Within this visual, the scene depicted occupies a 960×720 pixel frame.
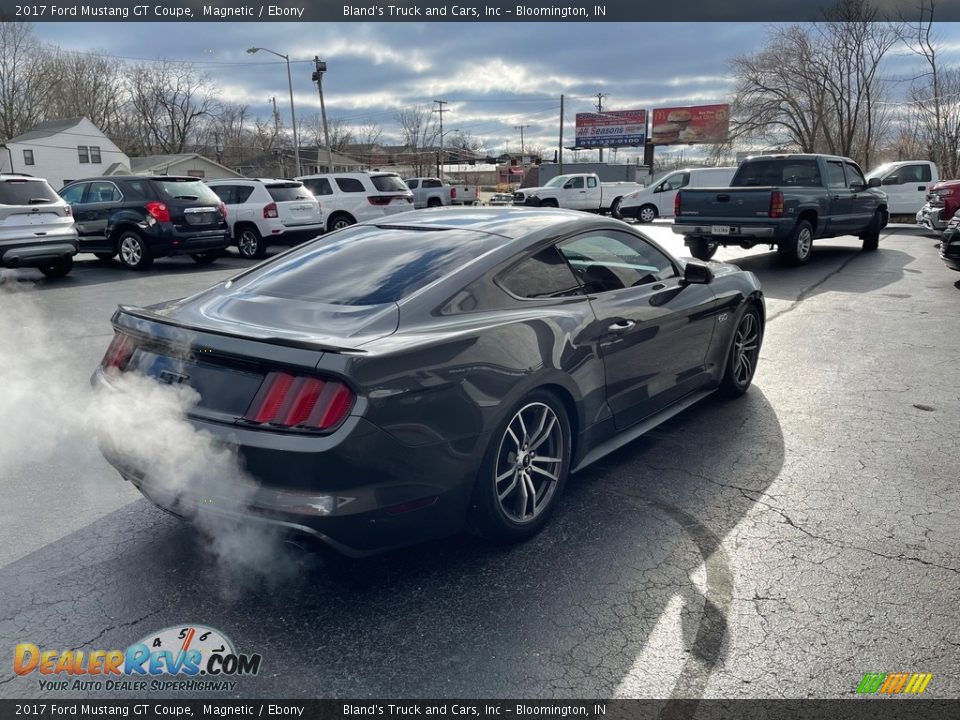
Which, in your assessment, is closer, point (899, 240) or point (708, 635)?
point (708, 635)

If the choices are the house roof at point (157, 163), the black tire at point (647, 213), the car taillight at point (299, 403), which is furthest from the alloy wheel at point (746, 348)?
the house roof at point (157, 163)

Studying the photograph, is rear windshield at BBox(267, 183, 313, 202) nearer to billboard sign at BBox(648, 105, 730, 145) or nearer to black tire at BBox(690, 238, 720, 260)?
black tire at BBox(690, 238, 720, 260)

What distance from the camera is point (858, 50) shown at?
35688mm

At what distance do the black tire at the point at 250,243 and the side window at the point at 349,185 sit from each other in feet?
9.60

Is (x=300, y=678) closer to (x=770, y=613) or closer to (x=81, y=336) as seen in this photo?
(x=770, y=613)

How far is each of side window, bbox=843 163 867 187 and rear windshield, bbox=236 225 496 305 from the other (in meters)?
12.5

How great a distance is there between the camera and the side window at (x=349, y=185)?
57.3 feet

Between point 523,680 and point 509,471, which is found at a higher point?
point 509,471

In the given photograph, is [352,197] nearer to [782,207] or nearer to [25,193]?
[25,193]

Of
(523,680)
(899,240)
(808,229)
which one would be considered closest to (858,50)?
(899,240)

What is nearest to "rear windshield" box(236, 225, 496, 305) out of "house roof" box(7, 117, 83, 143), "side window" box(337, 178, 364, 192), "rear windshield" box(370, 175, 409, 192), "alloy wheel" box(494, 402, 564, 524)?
"alloy wheel" box(494, 402, 564, 524)

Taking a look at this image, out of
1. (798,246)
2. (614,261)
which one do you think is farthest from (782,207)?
(614,261)

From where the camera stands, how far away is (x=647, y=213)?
2442 cm

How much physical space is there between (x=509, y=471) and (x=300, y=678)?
1181mm
